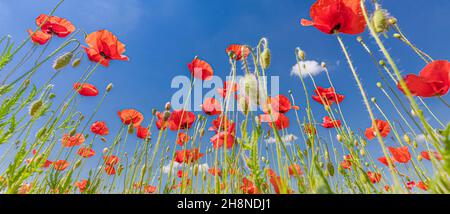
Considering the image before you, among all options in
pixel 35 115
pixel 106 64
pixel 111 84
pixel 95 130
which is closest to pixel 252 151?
pixel 106 64

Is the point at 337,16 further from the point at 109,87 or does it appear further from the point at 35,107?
the point at 109,87

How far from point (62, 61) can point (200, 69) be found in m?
0.89

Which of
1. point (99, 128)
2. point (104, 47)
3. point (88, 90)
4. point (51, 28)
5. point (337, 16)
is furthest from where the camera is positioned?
point (99, 128)

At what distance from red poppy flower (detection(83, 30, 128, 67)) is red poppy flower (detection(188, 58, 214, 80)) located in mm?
467

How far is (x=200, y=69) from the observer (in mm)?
1747

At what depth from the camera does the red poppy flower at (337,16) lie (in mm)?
1021

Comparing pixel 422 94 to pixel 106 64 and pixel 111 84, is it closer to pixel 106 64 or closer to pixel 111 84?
pixel 106 64

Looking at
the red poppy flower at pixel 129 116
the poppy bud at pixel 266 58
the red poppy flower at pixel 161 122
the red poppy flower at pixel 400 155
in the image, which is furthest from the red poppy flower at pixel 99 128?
the red poppy flower at pixel 400 155

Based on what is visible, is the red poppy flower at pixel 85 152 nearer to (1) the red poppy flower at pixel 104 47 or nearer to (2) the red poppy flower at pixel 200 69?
(1) the red poppy flower at pixel 104 47

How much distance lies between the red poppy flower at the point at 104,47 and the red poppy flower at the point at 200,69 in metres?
0.47

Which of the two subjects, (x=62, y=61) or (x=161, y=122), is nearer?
(x=62, y=61)

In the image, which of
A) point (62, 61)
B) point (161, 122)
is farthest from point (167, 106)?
point (62, 61)

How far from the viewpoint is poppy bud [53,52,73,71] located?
70.2 inches
